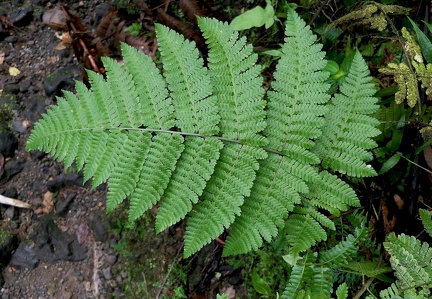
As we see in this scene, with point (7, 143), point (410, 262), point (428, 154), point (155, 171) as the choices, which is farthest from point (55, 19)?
point (410, 262)

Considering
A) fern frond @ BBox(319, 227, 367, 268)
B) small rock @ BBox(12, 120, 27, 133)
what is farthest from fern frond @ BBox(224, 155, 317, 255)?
small rock @ BBox(12, 120, 27, 133)

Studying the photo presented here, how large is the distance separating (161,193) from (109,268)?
5.25 ft

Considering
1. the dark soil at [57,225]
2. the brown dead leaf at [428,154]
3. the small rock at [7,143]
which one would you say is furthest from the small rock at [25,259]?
the brown dead leaf at [428,154]

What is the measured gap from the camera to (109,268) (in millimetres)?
3715

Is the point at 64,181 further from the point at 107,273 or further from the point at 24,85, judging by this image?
the point at 24,85

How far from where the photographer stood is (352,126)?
8.32 feet

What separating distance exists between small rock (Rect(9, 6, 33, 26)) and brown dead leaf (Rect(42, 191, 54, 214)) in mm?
1703

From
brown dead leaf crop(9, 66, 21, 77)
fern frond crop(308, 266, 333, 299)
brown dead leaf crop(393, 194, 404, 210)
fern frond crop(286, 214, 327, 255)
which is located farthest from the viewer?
brown dead leaf crop(9, 66, 21, 77)

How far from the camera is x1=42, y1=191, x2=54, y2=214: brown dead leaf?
392 cm

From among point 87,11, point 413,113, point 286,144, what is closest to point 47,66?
point 87,11

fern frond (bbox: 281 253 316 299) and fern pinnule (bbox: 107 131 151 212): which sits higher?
fern pinnule (bbox: 107 131 151 212)

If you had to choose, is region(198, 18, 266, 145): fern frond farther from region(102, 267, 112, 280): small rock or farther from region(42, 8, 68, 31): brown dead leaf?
region(42, 8, 68, 31): brown dead leaf

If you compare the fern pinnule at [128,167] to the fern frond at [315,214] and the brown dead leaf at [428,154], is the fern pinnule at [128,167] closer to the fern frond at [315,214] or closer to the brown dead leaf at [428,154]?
the fern frond at [315,214]

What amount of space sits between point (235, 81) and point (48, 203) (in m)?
2.33
